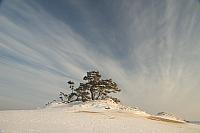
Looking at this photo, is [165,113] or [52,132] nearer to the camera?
[52,132]

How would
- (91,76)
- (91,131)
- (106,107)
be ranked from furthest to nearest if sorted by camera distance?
(91,76) → (106,107) → (91,131)

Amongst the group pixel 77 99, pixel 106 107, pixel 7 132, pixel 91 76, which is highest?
pixel 91 76

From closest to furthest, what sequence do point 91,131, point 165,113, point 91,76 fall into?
point 91,131
point 165,113
point 91,76

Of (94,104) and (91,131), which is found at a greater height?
(94,104)

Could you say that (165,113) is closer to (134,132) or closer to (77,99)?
(77,99)

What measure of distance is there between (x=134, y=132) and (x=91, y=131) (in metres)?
2.98

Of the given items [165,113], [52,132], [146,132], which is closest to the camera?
[52,132]

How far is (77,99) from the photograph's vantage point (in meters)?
53.2

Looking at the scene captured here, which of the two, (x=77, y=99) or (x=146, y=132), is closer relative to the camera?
(x=146, y=132)

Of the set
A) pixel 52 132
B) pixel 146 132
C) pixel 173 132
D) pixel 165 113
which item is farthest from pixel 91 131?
pixel 165 113

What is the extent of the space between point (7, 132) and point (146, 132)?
894 cm

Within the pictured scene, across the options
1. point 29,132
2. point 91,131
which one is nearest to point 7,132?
point 29,132

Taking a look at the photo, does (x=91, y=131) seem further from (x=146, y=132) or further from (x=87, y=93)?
(x=87, y=93)

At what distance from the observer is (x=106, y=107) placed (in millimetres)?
38344
